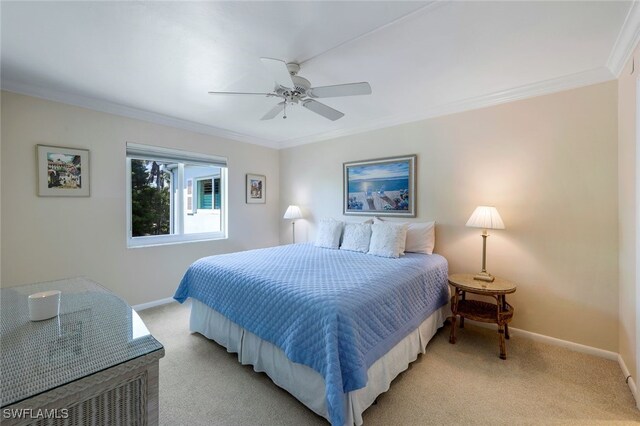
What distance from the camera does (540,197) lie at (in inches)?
102

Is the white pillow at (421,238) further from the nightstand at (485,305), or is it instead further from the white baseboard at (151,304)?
the white baseboard at (151,304)

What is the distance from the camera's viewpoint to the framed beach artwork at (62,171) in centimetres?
268

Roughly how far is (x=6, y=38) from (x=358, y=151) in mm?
3486

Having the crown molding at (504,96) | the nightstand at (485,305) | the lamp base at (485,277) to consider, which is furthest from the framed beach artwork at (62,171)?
the lamp base at (485,277)

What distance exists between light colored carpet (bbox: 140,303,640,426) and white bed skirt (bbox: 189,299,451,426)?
0.09 meters

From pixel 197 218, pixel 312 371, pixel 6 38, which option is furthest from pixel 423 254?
pixel 6 38

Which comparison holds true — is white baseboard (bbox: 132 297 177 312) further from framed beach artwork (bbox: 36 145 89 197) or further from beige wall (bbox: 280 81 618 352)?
beige wall (bbox: 280 81 618 352)

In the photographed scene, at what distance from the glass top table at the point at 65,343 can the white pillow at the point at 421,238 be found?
2.70m

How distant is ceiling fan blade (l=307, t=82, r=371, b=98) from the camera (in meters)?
1.93

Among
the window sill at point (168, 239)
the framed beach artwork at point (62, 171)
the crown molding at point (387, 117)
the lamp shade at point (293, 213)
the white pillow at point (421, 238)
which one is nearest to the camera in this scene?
the crown molding at point (387, 117)

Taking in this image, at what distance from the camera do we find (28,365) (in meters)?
0.75
